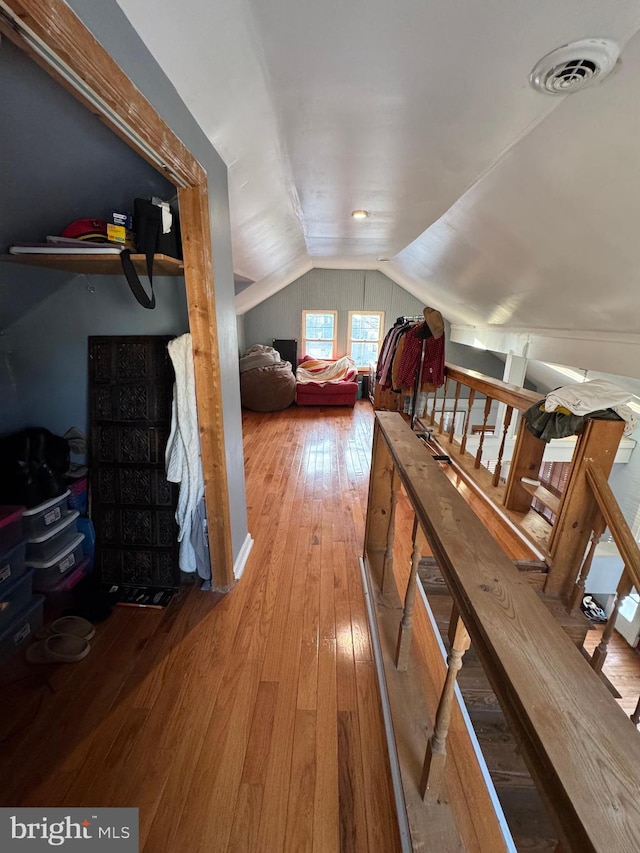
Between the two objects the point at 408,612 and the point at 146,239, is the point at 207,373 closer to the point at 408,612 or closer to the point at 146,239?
the point at 146,239

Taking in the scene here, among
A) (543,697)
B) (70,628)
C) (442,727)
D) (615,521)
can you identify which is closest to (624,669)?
(615,521)

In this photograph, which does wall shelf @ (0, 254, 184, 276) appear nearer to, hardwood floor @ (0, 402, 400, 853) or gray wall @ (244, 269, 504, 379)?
hardwood floor @ (0, 402, 400, 853)

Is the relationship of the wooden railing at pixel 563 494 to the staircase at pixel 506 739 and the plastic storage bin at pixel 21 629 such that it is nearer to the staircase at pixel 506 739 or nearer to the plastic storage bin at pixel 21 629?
the staircase at pixel 506 739

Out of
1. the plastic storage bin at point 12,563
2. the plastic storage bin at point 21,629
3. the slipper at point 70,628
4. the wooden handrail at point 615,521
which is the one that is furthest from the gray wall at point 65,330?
the wooden handrail at point 615,521

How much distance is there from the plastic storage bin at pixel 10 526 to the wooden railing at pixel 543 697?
1.63 metres

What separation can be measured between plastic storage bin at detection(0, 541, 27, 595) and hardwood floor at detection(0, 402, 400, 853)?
0.35 meters

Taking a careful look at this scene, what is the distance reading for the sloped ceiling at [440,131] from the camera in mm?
1092

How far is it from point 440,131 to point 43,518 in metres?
2.59

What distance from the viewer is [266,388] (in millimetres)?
5453

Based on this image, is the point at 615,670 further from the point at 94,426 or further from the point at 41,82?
the point at 41,82

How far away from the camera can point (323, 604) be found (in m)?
1.82

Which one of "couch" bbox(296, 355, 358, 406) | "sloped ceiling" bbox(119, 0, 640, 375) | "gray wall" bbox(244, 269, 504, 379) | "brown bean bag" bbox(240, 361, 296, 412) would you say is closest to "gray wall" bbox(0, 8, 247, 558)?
"sloped ceiling" bbox(119, 0, 640, 375)

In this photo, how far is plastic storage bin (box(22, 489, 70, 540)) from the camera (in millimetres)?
1598

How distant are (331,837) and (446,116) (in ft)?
8.69
